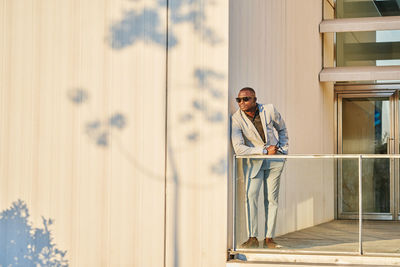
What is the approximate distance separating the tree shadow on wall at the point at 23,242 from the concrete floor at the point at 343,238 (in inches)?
96.7

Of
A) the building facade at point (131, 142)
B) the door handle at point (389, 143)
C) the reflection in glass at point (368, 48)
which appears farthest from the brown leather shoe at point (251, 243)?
the reflection in glass at point (368, 48)

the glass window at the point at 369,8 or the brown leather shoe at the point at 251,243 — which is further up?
the glass window at the point at 369,8

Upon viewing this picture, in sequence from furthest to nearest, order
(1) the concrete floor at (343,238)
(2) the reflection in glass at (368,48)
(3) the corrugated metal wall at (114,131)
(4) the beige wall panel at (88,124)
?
(2) the reflection in glass at (368,48), (4) the beige wall panel at (88,124), (3) the corrugated metal wall at (114,131), (1) the concrete floor at (343,238)

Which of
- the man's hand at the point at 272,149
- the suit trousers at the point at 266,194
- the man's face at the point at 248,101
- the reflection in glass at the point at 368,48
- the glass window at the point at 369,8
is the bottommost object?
the suit trousers at the point at 266,194

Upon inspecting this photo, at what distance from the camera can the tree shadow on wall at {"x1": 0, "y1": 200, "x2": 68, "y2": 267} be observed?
784 cm

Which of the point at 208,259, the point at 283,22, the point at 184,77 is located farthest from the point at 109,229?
the point at 283,22

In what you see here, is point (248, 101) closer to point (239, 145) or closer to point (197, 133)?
point (239, 145)

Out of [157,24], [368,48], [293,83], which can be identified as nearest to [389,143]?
[368,48]

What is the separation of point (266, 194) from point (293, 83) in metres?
3.19

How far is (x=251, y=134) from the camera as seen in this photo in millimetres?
Result: 7453

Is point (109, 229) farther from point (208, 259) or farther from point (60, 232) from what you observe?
point (208, 259)

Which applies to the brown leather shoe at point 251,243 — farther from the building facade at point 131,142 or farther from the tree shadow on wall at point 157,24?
the tree shadow on wall at point 157,24

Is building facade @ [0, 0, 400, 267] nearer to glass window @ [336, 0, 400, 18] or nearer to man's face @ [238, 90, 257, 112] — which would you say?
man's face @ [238, 90, 257, 112]

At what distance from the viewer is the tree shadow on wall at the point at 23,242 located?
784 cm
